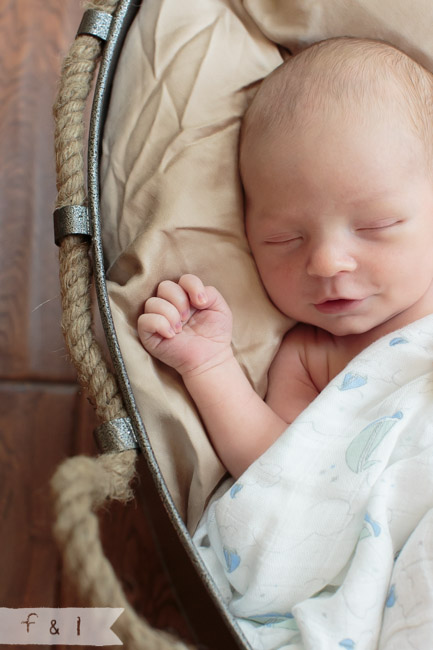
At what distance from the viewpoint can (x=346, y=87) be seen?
805 millimetres

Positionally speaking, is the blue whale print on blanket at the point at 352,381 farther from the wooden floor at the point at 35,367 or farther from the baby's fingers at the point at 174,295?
the wooden floor at the point at 35,367

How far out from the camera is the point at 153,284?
801 mm

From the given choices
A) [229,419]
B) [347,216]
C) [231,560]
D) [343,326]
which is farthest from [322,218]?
[231,560]

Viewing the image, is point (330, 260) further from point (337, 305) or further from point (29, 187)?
point (29, 187)

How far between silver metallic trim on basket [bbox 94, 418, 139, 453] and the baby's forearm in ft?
0.52

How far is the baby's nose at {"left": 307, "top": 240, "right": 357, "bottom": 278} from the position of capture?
775 mm

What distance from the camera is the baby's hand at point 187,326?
2.54 feet

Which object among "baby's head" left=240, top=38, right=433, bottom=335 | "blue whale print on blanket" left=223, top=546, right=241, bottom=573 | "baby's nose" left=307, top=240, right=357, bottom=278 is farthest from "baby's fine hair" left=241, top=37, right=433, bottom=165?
"blue whale print on blanket" left=223, top=546, right=241, bottom=573

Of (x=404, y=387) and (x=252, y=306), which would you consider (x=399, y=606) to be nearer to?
(x=404, y=387)

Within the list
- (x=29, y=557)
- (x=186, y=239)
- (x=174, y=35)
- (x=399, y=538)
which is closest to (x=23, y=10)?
(x=174, y=35)

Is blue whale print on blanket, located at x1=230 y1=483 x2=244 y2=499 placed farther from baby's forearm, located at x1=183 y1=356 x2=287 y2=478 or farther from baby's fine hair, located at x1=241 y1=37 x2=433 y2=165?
baby's fine hair, located at x1=241 y1=37 x2=433 y2=165

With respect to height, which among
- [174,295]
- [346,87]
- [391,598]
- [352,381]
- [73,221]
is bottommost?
[391,598]

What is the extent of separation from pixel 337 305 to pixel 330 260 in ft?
0.27

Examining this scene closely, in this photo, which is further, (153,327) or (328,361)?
(328,361)
